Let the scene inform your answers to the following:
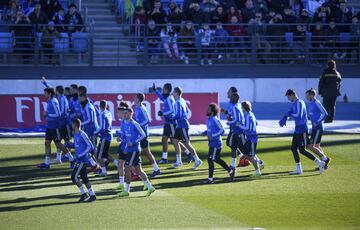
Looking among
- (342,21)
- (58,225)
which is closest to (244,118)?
(58,225)

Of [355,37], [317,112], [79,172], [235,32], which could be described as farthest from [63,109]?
[355,37]

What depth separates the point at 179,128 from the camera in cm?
2073

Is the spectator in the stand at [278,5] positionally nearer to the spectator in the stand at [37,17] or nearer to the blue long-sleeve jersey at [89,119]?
the spectator in the stand at [37,17]

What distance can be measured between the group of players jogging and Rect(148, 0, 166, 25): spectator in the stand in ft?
33.9

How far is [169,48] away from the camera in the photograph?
103 ft

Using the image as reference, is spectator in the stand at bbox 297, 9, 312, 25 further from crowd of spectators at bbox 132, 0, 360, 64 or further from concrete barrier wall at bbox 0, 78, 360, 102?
concrete barrier wall at bbox 0, 78, 360, 102

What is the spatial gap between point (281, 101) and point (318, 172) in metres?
12.4

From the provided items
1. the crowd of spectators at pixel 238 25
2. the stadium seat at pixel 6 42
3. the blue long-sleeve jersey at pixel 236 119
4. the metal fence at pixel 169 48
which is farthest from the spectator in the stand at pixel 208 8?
the blue long-sleeve jersey at pixel 236 119

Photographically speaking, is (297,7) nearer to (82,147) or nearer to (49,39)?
(49,39)

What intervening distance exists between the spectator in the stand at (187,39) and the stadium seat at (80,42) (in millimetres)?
3729

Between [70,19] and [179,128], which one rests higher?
[70,19]

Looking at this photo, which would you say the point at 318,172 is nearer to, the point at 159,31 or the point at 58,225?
the point at 58,225

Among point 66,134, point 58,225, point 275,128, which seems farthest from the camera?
point 275,128

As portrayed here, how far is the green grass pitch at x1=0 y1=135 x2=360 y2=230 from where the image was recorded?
14523 millimetres
